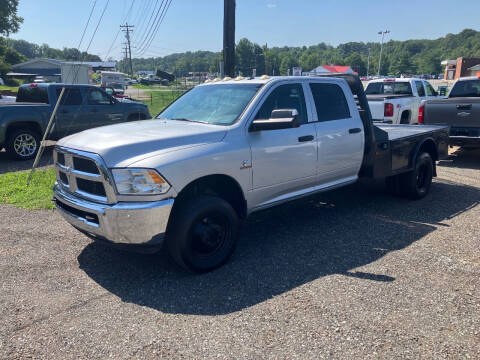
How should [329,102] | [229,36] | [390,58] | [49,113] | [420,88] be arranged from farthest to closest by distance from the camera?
[390,58] → [420,88] → [229,36] → [49,113] → [329,102]

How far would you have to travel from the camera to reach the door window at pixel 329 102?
5.18m

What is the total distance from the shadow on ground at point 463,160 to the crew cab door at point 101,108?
890 cm

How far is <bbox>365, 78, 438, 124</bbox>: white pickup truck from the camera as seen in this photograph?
10805mm

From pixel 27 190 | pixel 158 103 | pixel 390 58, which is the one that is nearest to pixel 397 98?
pixel 27 190

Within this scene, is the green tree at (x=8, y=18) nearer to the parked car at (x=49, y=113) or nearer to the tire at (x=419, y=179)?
the parked car at (x=49, y=113)

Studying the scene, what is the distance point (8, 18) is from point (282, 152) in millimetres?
63949

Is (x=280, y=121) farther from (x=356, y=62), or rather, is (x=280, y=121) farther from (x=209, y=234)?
(x=356, y=62)

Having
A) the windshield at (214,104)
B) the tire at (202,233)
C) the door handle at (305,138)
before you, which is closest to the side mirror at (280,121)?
the windshield at (214,104)

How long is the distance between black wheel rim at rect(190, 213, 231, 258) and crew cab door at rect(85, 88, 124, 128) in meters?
8.40

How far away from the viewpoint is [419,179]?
6832 mm

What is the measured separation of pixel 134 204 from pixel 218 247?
105cm

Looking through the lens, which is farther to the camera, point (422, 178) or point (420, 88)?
point (420, 88)

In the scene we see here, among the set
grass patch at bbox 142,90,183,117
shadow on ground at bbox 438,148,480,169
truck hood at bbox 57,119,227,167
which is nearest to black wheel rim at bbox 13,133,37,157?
truck hood at bbox 57,119,227,167

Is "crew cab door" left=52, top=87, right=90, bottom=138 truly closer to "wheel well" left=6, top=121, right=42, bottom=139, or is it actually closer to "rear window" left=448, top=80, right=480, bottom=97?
"wheel well" left=6, top=121, right=42, bottom=139
